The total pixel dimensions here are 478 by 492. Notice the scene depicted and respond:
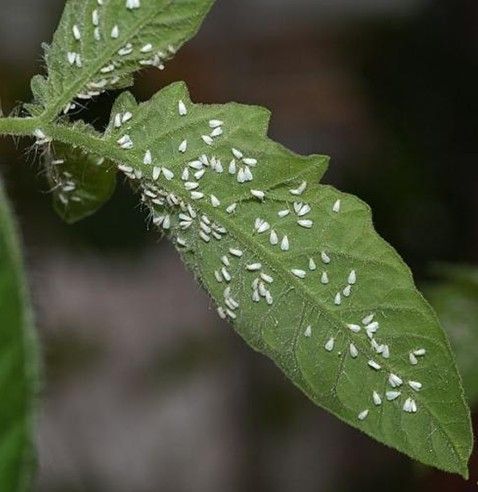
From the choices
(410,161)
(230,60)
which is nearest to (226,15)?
(230,60)

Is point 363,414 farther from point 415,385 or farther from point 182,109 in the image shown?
point 182,109

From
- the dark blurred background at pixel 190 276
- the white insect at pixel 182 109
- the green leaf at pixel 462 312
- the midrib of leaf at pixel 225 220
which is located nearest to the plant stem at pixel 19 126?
the midrib of leaf at pixel 225 220

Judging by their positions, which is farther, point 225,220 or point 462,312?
point 462,312

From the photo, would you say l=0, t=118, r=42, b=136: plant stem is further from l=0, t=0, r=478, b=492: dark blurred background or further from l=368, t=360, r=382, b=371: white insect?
l=0, t=0, r=478, b=492: dark blurred background

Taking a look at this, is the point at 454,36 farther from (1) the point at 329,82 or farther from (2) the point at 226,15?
(2) the point at 226,15

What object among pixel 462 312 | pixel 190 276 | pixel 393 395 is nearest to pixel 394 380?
pixel 393 395

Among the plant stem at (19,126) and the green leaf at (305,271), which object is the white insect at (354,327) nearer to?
the green leaf at (305,271)
